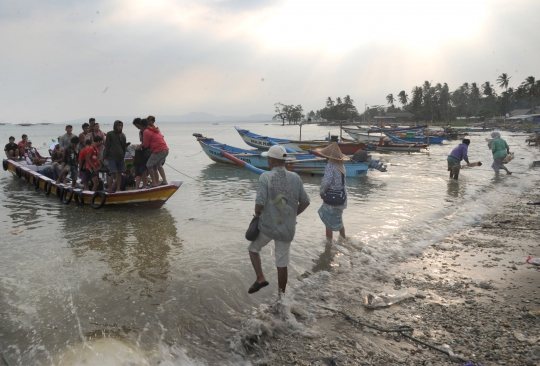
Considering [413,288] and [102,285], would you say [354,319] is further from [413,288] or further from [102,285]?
[102,285]

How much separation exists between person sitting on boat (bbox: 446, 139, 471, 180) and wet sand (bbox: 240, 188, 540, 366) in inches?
321

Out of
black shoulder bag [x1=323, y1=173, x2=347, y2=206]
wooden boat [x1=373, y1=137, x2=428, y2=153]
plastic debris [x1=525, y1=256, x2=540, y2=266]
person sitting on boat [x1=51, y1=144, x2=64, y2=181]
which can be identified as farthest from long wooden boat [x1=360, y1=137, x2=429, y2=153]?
plastic debris [x1=525, y1=256, x2=540, y2=266]

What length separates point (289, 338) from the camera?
13.3ft

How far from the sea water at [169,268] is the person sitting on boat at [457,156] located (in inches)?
76.5

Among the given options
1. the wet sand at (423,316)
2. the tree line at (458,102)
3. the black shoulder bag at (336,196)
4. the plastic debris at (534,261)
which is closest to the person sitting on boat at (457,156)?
the wet sand at (423,316)

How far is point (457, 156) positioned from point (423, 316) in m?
Result: 11.8

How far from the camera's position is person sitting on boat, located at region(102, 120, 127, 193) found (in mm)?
9195

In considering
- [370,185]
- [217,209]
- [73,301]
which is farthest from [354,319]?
[370,185]

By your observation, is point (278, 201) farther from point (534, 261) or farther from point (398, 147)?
point (398, 147)

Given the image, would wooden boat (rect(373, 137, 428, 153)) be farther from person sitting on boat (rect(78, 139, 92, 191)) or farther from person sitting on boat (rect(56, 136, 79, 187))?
person sitting on boat (rect(78, 139, 92, 191))

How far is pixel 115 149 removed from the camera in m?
9.43

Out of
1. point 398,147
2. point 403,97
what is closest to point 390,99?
point 403,97

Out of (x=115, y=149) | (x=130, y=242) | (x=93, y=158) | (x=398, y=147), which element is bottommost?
(x=130, y=242)

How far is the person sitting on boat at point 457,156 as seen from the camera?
14.1 m
